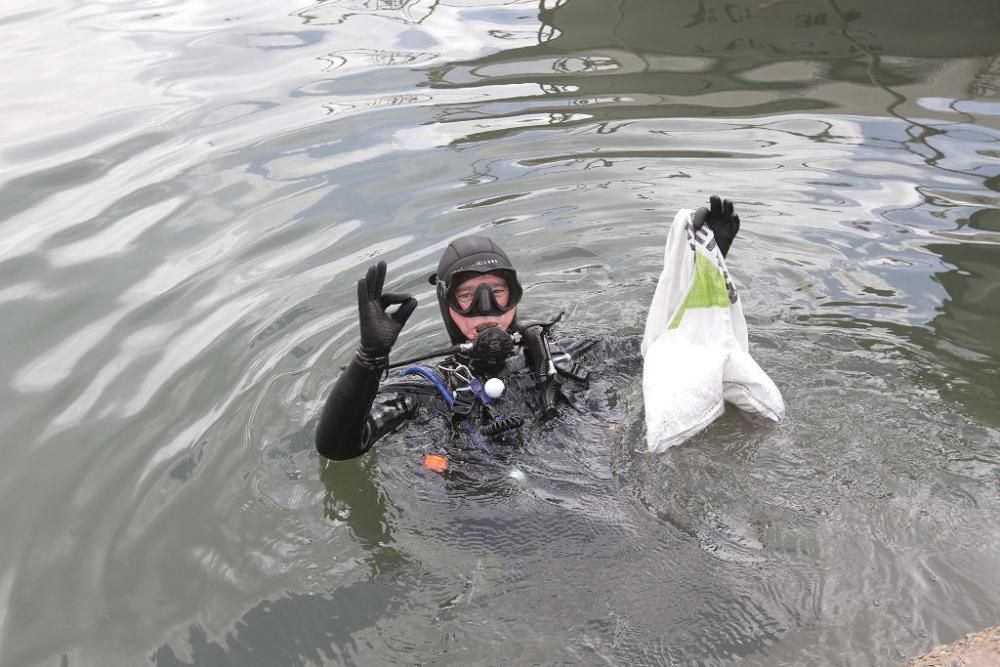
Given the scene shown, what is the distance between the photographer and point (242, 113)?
8086 mm

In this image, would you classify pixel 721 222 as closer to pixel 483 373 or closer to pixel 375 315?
pixel 483 373

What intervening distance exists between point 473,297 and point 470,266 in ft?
0.45

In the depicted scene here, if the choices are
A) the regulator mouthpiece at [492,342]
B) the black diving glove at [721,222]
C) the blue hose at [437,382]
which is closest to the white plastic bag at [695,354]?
the black diving glove at [721,222]

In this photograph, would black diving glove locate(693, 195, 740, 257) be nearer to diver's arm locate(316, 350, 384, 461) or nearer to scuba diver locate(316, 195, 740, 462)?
scuba diver locate(316, 195, 740, 462)

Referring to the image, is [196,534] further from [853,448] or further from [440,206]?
[440,206]

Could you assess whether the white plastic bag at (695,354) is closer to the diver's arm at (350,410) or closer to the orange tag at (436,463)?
the orange tag at (436,463)

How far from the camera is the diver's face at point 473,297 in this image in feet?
13.1

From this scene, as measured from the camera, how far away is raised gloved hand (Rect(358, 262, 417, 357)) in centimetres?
342

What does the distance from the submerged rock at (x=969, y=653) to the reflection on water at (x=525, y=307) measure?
256 millimetres

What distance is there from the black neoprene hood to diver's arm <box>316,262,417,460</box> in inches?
19.4

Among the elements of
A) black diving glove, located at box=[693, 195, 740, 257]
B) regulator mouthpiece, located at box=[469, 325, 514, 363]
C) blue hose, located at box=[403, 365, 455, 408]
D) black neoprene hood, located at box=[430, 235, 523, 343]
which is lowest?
blue hose, located at box=[403, 365, 455, 408]

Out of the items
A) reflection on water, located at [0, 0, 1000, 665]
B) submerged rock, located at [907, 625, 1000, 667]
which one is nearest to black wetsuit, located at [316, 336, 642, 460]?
reflection on water, located at [0, 0, 1000, 665]

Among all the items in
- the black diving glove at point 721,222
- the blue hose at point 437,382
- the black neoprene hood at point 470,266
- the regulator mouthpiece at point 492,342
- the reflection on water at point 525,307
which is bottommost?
the reflection on water at point 525,307

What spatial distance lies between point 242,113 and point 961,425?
6.44 m
